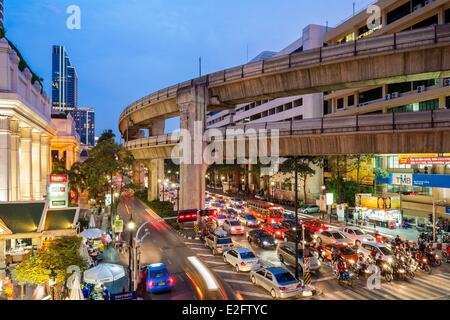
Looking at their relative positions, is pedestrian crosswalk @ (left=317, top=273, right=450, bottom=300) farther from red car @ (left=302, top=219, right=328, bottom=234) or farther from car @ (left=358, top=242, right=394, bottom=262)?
red car @ (left=302, top=219, right=328, bottom=234)

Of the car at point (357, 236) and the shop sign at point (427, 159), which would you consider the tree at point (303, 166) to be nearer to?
the shop sign at point (427, 159)

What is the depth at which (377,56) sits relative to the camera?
2233 centimetres

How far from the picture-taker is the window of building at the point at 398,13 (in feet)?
141

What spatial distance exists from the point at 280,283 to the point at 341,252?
820cm

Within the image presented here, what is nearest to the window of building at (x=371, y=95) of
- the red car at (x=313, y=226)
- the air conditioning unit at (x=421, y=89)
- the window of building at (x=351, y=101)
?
the window of building at (x=351, y=101)

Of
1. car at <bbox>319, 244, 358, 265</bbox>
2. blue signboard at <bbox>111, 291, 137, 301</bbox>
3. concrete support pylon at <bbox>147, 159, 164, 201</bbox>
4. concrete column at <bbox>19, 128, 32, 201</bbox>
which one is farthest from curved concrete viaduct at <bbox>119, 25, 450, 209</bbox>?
concrete support pylon at <bbox>147, 159, 164, 201</bbox>

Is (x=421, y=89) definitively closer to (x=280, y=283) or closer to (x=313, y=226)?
(x=313, y=226)

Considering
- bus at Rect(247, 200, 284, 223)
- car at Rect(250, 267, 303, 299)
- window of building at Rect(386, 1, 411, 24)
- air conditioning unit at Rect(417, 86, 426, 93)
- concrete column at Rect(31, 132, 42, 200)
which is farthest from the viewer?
window of building at Rect(386, 1, 411, 24)

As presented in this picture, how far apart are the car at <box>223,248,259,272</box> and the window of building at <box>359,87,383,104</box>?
126 feet

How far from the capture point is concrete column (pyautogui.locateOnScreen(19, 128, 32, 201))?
109 feet

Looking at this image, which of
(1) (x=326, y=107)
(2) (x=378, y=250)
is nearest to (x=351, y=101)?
(1) (x=326, y=107)

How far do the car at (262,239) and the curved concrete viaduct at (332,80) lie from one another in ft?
26.1

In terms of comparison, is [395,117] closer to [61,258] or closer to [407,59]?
[407,59]
